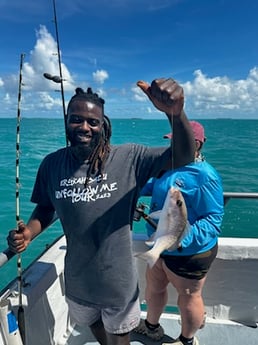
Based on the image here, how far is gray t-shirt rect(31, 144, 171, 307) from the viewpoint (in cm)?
179

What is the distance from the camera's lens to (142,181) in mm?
1840

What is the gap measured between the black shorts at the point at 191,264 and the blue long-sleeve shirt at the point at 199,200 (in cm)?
5

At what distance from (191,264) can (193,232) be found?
0.88ft

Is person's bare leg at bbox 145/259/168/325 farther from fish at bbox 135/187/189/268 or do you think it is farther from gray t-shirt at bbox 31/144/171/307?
fish at bbox 135/187/189/268

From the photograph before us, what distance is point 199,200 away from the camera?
2.19 metres

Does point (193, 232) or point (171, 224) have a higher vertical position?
point (171, 224)

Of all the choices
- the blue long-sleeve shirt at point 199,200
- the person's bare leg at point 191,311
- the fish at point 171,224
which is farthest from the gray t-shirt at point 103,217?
the person's bare leg at point 191,311

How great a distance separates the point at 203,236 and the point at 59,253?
114cm

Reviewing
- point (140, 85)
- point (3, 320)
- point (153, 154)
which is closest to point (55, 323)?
point (3, 320)

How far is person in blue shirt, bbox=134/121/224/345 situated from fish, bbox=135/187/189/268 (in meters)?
0.41

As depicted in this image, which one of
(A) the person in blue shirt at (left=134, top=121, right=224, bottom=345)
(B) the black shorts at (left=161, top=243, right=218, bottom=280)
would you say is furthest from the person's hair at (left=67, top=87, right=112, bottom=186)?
(B) the black shorts at (left=161, top=243, right=218, bottom=280)

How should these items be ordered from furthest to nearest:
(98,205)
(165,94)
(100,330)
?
1. (100,330)
2. (98,205)
3. (165,94)

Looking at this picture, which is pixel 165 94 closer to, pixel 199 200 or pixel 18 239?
pixel 199 200

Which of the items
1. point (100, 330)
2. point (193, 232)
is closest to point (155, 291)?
point (100, 330)
